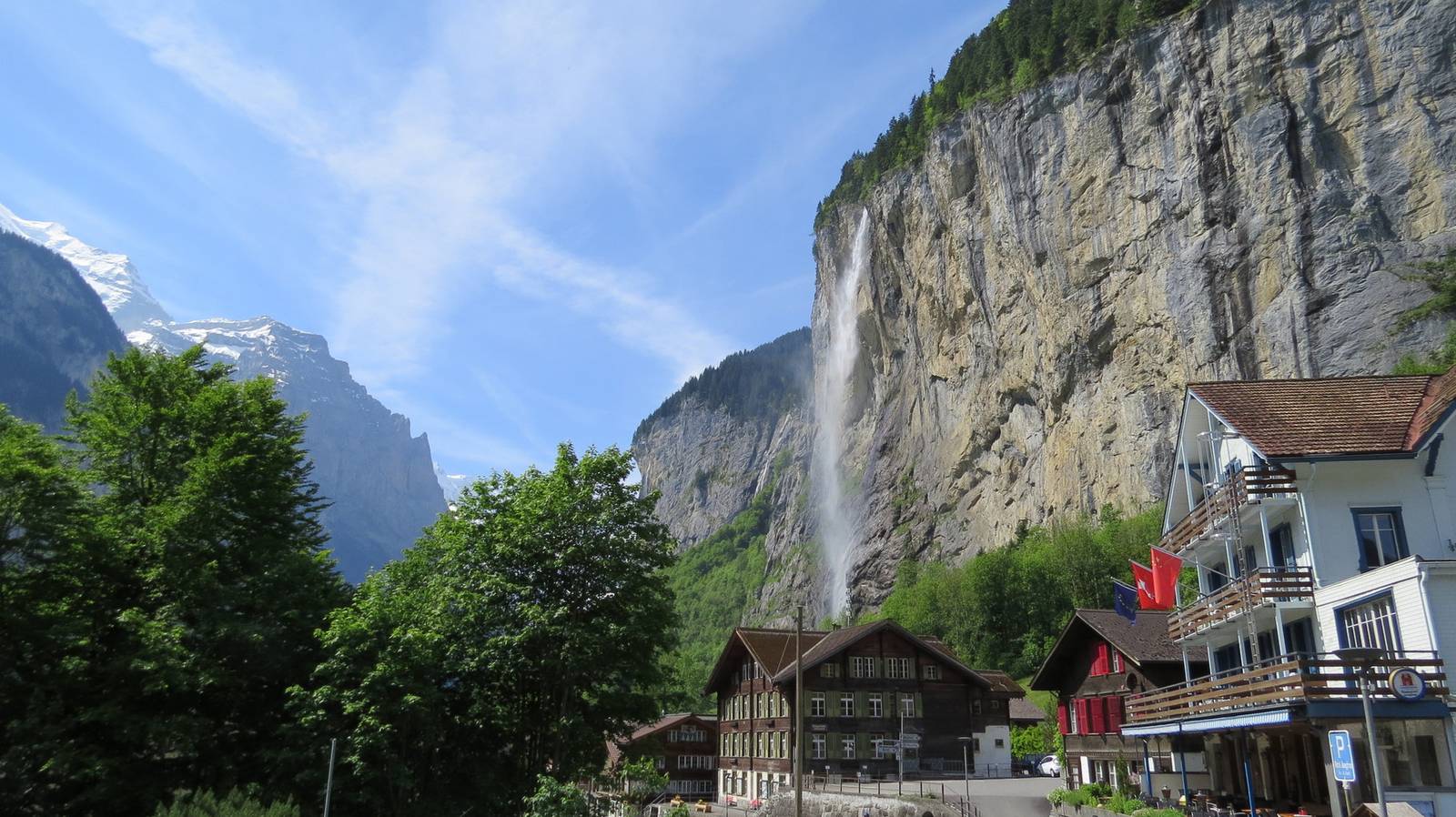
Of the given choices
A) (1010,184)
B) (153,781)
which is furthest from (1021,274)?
(153,781)

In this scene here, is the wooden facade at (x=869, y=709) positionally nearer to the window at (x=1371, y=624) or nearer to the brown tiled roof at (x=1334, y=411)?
the brown tiled roof at (x=1334, y=411)

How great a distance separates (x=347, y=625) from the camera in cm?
2525

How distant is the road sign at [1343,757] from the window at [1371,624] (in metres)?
7.98

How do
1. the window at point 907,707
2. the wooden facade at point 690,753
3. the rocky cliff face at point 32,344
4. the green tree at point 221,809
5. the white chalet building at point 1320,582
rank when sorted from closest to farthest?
the green tree at point 221,809, the white chalet building at point 1320,582, the window at point 907,707, the wooden facade at point 690,753, the rocky cliff face at point 32,344

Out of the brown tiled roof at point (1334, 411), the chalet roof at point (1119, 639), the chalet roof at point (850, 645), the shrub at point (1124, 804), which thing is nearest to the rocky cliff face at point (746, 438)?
the chalet roof at point (850, 645)

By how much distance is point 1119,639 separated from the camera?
3634cm

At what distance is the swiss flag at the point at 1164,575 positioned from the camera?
27000 mm

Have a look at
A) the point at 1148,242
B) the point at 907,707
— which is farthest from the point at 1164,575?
the point at 1148,242

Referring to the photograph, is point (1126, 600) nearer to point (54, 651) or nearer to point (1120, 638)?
point (1120, 638)

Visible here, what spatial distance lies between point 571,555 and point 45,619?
1308 centimetres

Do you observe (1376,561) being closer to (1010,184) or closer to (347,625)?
(347,625)

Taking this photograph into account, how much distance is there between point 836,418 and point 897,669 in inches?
3044

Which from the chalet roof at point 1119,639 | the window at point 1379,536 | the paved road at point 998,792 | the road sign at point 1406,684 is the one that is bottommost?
the paved road at point 998,792

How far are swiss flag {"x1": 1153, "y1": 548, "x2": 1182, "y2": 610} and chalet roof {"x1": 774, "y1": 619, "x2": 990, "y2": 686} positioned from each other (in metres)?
25.3
